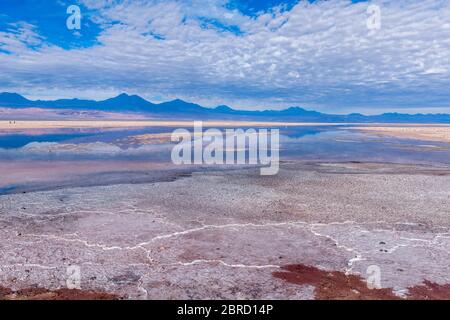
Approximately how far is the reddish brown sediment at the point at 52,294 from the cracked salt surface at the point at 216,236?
0.20m

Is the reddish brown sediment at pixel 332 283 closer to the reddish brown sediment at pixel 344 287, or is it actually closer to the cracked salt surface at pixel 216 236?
the reddish brown sediment at pixel 344 287

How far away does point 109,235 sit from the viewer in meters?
10.6

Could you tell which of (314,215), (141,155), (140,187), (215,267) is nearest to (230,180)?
(140,187)

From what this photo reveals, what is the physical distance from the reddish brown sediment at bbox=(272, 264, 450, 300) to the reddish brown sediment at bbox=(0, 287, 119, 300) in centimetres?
349

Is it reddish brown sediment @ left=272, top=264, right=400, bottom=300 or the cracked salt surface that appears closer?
reddish brown sediment @ left=272, top=264, right=400, bottom=300

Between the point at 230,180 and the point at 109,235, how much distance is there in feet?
30.6

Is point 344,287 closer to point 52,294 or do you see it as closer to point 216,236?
point 216,236

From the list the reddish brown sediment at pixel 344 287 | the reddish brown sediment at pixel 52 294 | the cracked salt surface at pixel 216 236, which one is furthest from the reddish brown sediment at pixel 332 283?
the reddish brown sediment at pixel 52 294

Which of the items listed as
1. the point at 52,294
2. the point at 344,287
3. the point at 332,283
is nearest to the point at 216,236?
the point at 332,283

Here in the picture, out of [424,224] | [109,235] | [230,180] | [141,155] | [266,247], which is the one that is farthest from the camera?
[141,155]

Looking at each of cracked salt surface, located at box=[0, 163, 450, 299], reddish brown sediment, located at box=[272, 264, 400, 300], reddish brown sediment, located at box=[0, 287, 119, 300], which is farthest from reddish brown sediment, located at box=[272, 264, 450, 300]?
reddish brown sediment, located at box=[0, 287, 119, 300]

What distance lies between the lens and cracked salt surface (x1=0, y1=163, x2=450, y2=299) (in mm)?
7945

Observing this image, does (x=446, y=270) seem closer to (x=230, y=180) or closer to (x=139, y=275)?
(x=139, y=275)

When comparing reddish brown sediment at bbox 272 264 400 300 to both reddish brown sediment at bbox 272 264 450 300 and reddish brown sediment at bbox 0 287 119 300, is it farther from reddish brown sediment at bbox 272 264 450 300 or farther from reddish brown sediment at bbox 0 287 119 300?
reddish brown sediment at bbox 0 287 119 300
